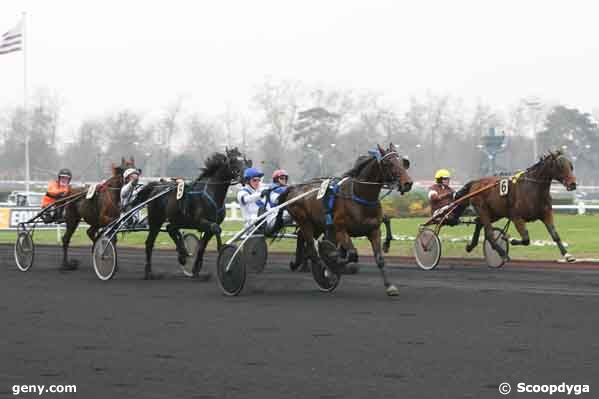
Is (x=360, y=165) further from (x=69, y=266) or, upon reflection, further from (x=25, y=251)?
(x=25, y=251)

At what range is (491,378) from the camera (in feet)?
21.9

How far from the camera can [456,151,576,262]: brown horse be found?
15.7 m

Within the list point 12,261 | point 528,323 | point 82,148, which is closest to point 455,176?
point 82,148

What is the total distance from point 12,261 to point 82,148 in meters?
70.6

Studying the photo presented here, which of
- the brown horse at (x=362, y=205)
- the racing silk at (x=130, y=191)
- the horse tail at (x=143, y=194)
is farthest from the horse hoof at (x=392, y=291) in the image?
the racing silk at (x=130, y=191)

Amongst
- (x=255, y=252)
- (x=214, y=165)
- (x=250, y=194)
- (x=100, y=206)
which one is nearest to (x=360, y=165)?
(x=255, y=252)

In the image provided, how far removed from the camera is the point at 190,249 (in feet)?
53.8

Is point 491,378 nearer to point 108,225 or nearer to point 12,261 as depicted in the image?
point 108,225

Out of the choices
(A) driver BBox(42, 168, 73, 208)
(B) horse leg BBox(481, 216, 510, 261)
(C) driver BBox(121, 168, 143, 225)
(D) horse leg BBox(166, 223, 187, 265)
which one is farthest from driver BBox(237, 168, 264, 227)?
(A) driver BBox(42, 168, 73, 208)

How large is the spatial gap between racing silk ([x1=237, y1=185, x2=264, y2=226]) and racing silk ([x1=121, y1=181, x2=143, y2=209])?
5.54 ft

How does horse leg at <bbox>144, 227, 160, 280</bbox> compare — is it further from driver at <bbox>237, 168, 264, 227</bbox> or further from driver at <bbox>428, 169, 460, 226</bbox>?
driver at <bbox>428, 169, 460, 226</bbox>

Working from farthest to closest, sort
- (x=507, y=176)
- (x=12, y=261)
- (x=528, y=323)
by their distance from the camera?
(x=12, y=261) < (x=507, y=176) < (x=528, y=323)

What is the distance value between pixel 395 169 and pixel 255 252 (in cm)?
258

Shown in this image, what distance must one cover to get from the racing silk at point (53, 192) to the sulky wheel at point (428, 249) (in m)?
6.07
